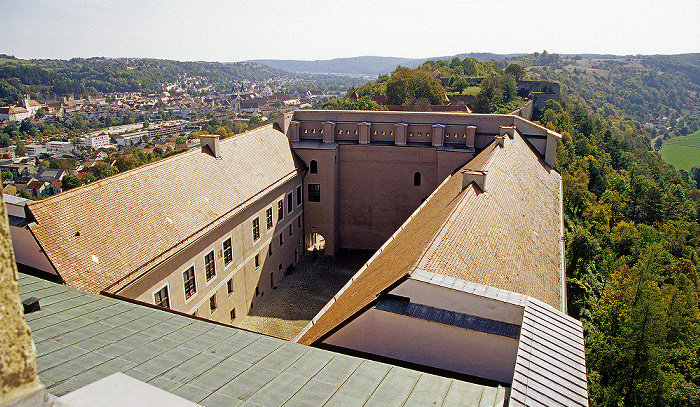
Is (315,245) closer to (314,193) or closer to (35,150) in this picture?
(314,193)

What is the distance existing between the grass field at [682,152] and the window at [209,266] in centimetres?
16318

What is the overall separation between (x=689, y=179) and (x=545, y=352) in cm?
15160

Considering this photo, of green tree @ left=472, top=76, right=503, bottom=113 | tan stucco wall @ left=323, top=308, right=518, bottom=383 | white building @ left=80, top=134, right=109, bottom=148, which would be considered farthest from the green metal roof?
white building @ left=80, top=134, right=109, bottom=148

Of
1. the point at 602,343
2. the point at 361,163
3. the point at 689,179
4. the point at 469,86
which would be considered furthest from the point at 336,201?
the point at 689,179

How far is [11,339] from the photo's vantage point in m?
3.08

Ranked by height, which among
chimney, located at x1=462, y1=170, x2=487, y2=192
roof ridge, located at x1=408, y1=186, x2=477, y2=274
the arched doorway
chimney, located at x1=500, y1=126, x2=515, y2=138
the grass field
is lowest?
the grass field

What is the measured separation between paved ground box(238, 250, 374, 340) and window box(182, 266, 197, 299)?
19.8 feet

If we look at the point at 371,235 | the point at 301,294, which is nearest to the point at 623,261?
the point at 371,235

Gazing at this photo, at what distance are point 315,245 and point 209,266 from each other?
1677 cm

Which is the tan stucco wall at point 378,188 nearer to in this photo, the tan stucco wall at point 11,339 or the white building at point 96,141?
the tan stucco wall at point 11,339

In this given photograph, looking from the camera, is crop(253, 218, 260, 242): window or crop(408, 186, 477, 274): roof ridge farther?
crop(253, 218, 260, 242): window

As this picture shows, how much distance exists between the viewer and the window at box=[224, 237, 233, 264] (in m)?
25.6

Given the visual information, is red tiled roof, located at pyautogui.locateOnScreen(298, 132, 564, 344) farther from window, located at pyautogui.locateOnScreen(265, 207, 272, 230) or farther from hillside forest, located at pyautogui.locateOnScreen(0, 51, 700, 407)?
window, located at pyautogui.locateOnScreen(265, 207, 272, 230)

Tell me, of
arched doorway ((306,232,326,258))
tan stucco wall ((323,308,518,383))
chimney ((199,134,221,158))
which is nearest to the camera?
tan stucco wall ((323,308,518,383))
